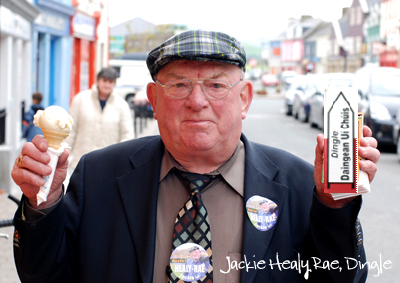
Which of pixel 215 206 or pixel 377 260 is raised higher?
pixel 215 206

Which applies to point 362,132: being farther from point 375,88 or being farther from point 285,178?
point 375,88

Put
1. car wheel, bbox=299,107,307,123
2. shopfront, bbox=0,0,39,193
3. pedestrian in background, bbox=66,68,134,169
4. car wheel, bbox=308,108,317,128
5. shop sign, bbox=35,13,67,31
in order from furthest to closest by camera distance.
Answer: car wheel, bbox=299,107,307,123 < car wheel, bbox=308,108,317,128 < shop sign, bbox=35,13,67,31 < shopfront, bbox=0,0,39,193 < pedestrian in background, bbox=66,68,134,169

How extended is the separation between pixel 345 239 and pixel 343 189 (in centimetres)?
28

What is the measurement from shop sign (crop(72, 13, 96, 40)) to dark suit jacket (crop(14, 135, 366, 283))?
20.4m

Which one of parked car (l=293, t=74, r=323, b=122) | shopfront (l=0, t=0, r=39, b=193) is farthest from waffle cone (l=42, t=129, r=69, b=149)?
parked car (l=293, t=74, r=323, b=122)

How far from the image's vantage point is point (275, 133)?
20.2 meters

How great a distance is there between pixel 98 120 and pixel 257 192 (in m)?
4.75

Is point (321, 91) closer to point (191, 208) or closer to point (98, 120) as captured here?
point (98, 120)

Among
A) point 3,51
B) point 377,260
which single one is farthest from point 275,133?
point 377,260

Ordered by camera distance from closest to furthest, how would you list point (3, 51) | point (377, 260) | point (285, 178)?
point (285, 178)
point (377, 260)
point (3, 51)

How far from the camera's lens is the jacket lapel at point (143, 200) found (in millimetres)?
2303

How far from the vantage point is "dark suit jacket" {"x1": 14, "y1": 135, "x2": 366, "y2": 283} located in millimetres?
2229

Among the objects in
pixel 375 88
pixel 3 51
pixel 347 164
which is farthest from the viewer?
pixel 375 88

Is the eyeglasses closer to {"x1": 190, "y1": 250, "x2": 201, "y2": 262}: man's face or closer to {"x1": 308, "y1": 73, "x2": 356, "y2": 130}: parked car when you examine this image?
{"x1": 190, "y1": 250, "x2": 201, "y2": 262}: man's face
